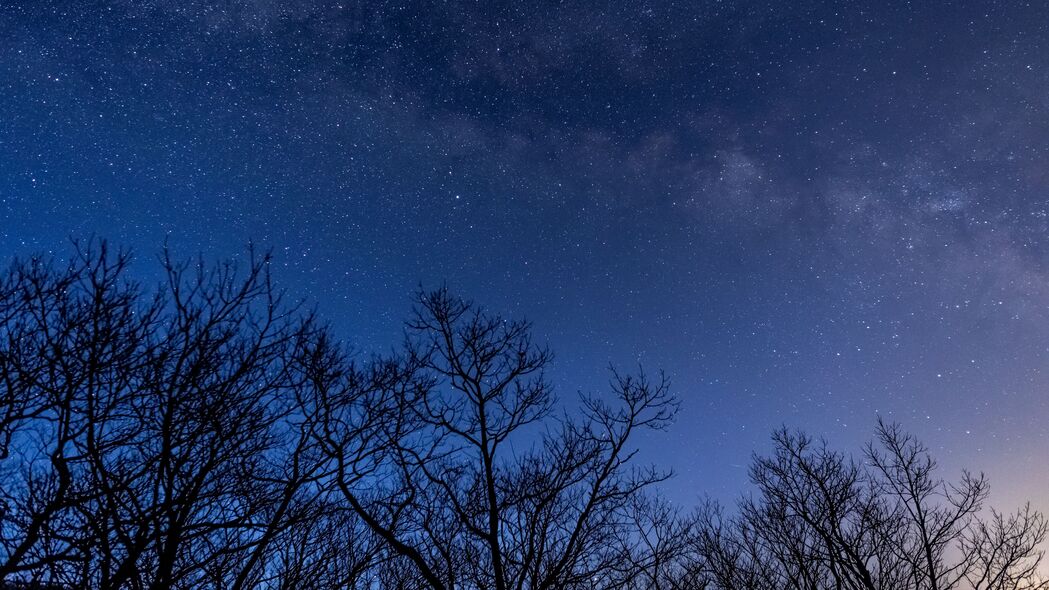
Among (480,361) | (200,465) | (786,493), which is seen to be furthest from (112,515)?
(786,493)

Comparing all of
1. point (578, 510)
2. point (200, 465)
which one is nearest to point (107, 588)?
point (200, 465)

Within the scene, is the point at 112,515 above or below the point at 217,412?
below

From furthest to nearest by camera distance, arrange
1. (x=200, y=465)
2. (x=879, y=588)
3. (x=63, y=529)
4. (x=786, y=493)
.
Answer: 1. (x=786, y=493)
2. (x=879, y=588)
3. (x=200, y=465)
4. (x=63, y=529)

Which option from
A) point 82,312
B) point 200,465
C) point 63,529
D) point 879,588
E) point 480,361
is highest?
point 480,361

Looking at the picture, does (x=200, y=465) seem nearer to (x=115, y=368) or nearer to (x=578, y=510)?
(x=115, y=368)

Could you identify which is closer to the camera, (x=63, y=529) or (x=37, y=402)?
(x=63, y=529)

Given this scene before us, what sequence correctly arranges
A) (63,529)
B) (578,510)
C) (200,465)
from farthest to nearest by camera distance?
(578,510)
(200,465)
(63,529)

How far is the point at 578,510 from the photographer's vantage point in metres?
10.1

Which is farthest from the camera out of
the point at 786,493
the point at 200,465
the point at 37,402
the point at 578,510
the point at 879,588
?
the point at 786,493

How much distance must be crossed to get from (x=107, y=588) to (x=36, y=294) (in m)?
2.80

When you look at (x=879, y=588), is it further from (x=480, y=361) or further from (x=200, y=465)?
(x=200, y=465)

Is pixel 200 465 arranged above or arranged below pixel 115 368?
below

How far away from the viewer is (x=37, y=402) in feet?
17.4

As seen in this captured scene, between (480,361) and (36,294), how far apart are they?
20.0 ft
